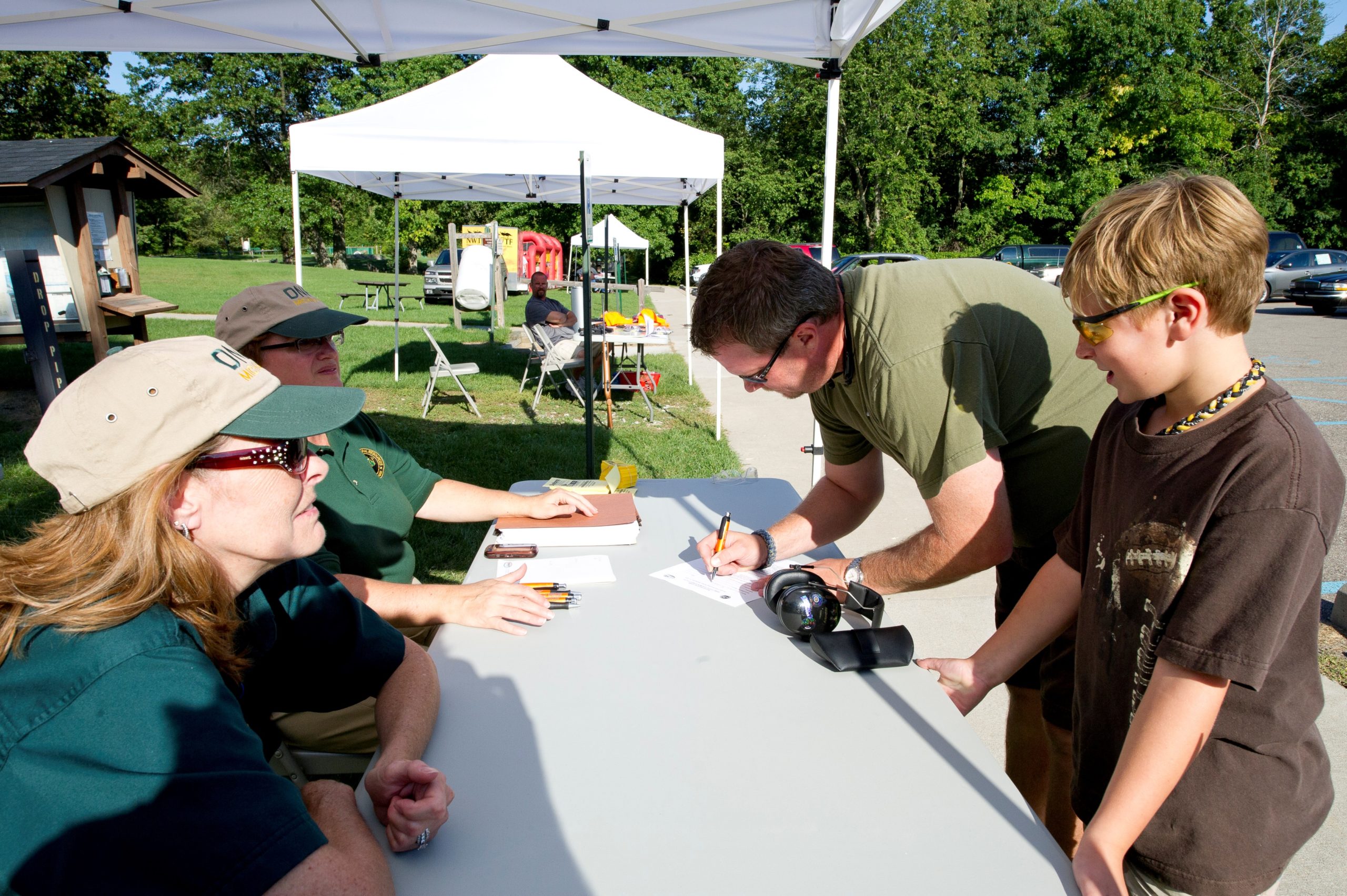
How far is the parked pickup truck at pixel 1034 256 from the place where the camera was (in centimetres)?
2188

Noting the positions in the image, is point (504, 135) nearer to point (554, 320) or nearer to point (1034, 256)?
point (554, 320)

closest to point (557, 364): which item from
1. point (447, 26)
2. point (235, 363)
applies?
point (447, 26)

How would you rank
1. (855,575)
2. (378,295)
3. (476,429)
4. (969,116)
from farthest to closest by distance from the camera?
(969,116) < (378,295) < (476,429) < (855,575)

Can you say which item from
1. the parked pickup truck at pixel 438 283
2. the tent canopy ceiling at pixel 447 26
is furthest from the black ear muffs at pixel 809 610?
the parked pickup truck at pixel 438 283

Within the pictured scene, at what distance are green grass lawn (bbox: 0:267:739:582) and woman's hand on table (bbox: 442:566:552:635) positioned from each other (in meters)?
2.58

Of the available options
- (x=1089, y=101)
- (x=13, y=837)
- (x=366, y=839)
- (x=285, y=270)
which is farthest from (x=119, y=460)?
(x=1089, y=101)

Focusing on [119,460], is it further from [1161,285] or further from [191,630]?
[1161,285]

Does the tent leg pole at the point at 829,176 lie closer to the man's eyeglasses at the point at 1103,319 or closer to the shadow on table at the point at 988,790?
the shadow on table at the point at 988,790

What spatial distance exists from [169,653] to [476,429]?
23.1ft

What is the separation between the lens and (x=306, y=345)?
2707 millimetres

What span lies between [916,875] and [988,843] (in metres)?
0.14

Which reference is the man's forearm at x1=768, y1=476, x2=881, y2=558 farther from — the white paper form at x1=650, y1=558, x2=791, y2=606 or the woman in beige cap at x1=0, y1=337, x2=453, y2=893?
the woman in beige cap at x1=0, y1=337, x2=453, y2=893

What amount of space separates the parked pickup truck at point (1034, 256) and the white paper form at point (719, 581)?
22048 millimetres

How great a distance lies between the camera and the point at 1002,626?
5.77ft
